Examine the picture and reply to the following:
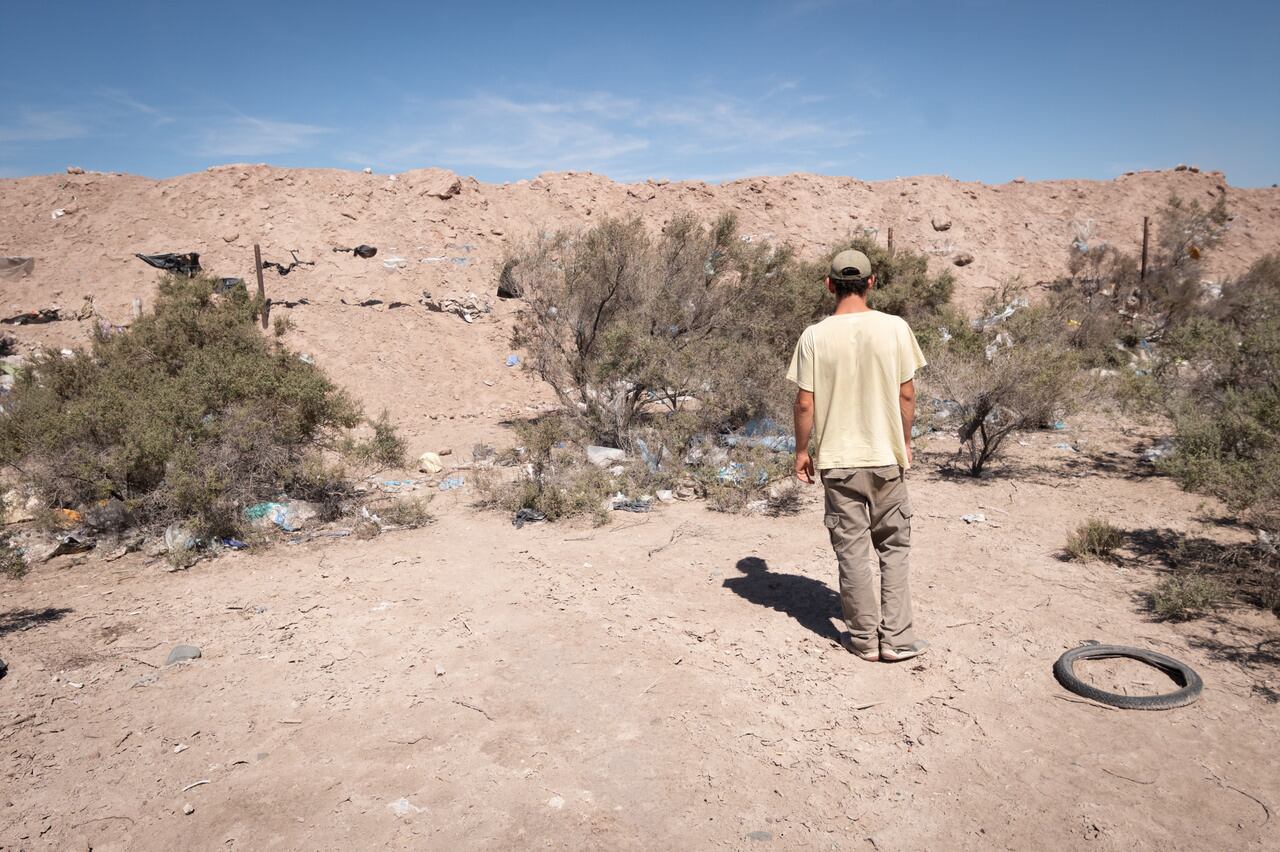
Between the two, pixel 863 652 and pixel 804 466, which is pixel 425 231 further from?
pixel 863 652

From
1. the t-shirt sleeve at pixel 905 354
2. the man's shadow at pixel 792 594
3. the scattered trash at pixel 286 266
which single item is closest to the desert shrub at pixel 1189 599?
the man's shadow at pixel 792 594

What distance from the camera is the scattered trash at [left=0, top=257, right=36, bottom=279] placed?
16891 millimetres

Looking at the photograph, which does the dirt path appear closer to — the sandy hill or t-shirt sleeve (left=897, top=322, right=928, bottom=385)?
t-shirt sleeve (left=897, top=322, right=928, bottom=385)

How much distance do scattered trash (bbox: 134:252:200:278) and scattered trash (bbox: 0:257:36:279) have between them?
2.26m

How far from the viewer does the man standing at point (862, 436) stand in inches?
129

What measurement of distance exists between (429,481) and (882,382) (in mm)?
5934

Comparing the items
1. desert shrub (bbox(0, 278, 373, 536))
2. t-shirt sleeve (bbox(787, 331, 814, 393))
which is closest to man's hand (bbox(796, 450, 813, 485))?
t-shirt sleeve (bbox(787, 331, 814, 393))

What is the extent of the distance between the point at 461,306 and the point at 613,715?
50.1 feet

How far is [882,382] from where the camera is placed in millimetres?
3271

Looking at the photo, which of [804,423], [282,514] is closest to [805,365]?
[804,423]

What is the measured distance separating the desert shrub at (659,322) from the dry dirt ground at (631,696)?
72.4 inches

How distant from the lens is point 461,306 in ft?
56.6

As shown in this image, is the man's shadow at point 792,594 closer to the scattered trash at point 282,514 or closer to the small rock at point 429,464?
the scattered trash at point 282,514

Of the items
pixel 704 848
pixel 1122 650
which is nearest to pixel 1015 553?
pixel 1122 650
